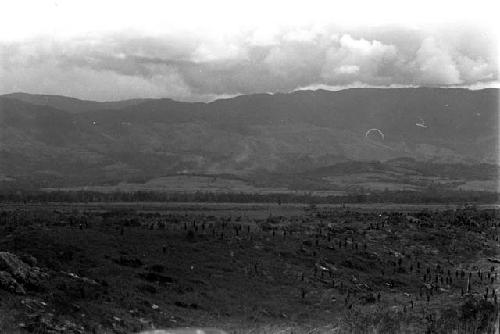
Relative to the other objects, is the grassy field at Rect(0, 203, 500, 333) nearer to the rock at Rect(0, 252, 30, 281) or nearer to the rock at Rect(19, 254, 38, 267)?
the rock at Rect(19, 254, 38, 267)

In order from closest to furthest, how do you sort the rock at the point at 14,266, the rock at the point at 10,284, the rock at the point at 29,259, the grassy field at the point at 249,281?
the grassy field at the point at 249,281, the rock at the point at 10,284, the rock at the point at 14,266, the rock at the point at 29,259

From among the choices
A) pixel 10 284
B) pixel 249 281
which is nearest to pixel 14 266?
pixel 10 284

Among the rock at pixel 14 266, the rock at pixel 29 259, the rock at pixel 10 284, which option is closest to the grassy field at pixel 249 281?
the rock at pixel 29 259

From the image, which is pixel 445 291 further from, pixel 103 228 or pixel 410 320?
pixel 103 228

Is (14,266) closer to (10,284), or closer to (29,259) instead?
(10,284)

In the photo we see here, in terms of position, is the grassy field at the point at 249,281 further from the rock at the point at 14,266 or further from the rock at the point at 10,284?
the rock at the point at 14,266

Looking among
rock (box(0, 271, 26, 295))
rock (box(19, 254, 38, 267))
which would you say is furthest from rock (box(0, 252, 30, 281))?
rock (box(19, 254, 38, 267))

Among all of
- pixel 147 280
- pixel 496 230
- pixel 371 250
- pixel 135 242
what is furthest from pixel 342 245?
pixel 496 230
